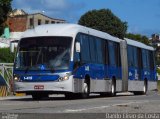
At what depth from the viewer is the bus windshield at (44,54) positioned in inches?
1035

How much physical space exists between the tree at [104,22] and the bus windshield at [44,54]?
77315mm

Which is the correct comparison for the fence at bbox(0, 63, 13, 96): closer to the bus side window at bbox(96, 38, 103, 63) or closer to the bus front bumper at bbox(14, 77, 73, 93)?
the bus side window at bbox(96, 38, 103, 63)

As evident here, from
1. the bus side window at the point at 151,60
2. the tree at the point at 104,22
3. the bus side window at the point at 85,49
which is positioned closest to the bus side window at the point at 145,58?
the bus side window at the point at 151,60

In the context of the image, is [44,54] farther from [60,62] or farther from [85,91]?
[85,91]

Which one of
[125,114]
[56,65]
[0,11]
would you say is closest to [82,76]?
[56,65]

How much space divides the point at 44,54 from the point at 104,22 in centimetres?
7932

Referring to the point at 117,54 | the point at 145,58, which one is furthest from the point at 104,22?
the point at 117,54

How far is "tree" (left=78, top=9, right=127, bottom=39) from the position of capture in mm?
105125

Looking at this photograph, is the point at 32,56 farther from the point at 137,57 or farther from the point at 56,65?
the point at 137,57

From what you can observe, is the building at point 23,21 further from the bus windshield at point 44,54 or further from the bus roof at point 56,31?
the bus windshield at point 44,54

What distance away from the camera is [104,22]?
346ft

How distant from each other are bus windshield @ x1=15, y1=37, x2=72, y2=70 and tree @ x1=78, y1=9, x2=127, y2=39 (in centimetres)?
7732

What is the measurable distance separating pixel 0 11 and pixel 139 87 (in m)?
18.8

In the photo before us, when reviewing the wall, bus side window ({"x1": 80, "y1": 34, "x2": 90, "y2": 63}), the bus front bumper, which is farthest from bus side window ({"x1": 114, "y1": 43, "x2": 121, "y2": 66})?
the wall
